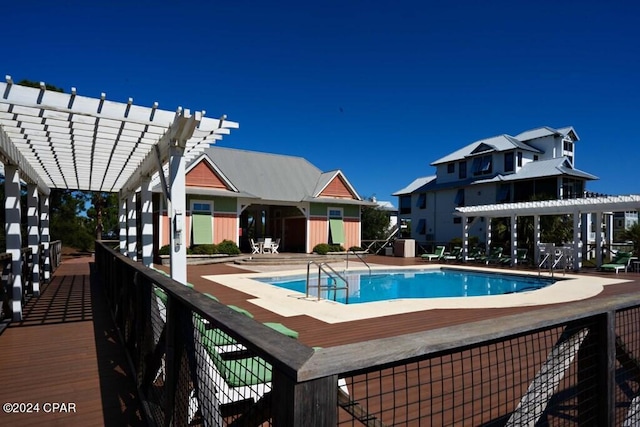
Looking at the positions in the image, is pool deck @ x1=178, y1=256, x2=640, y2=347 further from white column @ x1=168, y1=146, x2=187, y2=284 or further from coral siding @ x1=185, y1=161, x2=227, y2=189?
coral siding @ x1=185, y1=161, x2=227, y2=189

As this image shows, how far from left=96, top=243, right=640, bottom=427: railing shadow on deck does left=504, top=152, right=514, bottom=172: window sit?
25.2 m

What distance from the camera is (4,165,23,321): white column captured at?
5941mm

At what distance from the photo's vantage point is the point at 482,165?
89.7 ft

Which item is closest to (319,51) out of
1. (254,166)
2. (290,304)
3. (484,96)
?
(254,166)

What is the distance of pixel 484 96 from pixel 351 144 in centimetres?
1246

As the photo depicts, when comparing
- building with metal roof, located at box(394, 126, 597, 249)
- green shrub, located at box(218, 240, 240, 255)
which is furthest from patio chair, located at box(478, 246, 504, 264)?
green shrub, located at box(218, 240, 240, 255)

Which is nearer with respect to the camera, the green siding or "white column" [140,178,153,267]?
"white column" [140,178,153,267]

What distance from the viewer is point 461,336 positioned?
1.28 metres

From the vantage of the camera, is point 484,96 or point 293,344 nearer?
point 293,344

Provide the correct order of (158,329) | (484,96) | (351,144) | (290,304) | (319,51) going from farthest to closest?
(351,144) < (484,96) < (319,51) < (290,304) < (158,329)

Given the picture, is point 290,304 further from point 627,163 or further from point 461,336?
point 627,163

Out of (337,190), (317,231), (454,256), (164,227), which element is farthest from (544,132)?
(164,227)

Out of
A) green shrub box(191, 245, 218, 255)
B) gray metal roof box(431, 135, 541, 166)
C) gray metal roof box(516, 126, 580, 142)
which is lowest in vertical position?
green shrub box(191, 245, 218, 255)

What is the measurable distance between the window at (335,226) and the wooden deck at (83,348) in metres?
13.5
